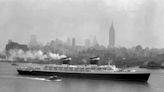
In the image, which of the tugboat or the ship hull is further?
the tugboat

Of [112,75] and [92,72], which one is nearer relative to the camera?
[112,75]

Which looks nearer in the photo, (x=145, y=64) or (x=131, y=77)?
(x=131, y=77)

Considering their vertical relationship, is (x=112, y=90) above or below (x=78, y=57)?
below

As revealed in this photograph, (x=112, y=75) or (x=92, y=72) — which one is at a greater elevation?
(x=92, y=72)

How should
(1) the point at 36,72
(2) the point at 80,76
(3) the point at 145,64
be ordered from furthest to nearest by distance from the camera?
(3) the point at 145,64 → (1) the point at 36,72 → (2) the point at 80,76

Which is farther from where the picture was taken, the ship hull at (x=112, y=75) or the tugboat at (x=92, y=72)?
the tugboat at (x=92, y=72)

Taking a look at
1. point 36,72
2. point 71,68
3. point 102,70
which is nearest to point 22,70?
point 36,72

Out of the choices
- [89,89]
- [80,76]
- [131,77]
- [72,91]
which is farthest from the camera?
[80,76]

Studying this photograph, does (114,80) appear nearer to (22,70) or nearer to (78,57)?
(22,70)
